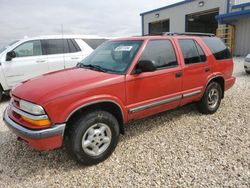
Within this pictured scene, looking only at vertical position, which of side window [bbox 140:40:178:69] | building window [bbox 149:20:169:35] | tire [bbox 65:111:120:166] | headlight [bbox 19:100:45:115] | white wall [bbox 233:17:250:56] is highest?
building window [bbox 149:20:169:35]

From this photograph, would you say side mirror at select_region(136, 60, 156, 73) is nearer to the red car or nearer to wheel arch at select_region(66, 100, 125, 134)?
the red car

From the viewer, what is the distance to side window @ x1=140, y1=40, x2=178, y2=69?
3.43m

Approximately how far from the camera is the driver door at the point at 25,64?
6.03 m

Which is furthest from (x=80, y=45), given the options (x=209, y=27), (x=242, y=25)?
(x=209, y=27)

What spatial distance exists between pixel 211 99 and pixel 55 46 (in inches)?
198

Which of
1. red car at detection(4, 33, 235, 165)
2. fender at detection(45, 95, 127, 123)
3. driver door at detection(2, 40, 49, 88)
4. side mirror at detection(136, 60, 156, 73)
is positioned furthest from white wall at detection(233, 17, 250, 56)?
fender at detection(45, 95, 127, 123)

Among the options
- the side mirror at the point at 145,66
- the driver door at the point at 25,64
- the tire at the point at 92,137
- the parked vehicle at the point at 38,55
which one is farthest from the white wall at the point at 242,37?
the tire at the point at 92,137

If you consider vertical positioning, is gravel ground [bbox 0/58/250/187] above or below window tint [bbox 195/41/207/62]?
below

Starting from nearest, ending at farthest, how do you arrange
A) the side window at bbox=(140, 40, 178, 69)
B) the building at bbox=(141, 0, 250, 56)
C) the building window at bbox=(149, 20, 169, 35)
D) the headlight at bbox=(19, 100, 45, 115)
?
the headlight at bbox=(19, 100, 45, 115) < the side window at bbox=(140, 40, 178, 69) < the building at bbox=(141, 0, 250, 56) < the building window at bbox=(149, 20, 169, 35)

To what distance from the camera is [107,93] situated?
114 inches

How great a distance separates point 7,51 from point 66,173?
470 centimetres

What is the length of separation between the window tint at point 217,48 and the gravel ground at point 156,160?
1447mm

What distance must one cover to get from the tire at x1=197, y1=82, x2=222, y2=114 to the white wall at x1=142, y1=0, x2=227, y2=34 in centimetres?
1444

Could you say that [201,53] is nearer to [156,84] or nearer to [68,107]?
[156,84]
